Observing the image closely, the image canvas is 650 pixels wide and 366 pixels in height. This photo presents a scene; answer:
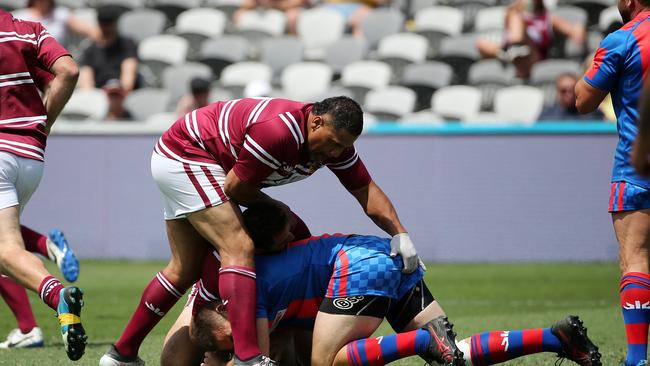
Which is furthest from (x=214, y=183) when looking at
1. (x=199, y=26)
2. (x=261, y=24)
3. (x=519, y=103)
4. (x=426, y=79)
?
(x=199, y=26)

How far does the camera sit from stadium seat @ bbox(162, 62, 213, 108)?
52.9 feet

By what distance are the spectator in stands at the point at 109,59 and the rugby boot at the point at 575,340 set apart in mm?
10635

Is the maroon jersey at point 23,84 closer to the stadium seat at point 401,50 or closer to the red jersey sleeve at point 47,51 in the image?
the red jersey sleeve at point 47,51

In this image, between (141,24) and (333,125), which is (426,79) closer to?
(141,24)

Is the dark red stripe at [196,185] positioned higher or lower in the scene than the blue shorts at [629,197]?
lower

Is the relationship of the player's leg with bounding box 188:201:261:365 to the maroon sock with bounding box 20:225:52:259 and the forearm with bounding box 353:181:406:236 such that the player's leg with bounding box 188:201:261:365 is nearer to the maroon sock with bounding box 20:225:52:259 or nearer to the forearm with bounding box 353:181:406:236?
the forearm with bounding box 353:181:406:236

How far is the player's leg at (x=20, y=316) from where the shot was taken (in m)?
7.60

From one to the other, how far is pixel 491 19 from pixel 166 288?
36.3 feet

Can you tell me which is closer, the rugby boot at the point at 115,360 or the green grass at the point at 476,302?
the rugby boot at the point at 115,360

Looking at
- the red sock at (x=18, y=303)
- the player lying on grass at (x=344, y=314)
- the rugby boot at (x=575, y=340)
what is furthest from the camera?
the red sock at (x=18, y=303)

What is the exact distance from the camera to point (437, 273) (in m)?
12.6

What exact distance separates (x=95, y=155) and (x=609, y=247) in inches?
258

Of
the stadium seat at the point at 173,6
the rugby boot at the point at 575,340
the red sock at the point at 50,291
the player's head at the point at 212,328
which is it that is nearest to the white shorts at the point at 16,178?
the red sock at the point at 50,291

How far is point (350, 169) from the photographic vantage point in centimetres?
653
